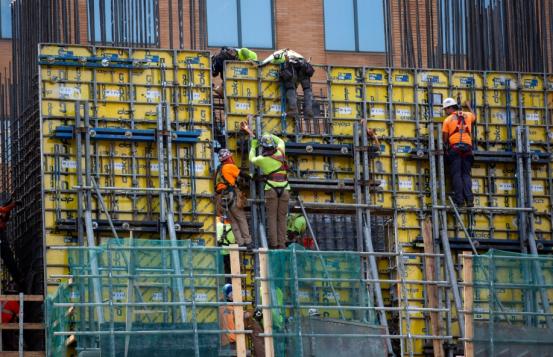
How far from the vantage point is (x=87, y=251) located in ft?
109

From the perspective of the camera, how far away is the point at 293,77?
4075 cm

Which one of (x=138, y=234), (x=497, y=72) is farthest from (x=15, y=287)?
(x=497, y=72)

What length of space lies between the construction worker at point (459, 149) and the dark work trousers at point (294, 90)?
10.5 feet

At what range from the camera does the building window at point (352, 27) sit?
2271 inches

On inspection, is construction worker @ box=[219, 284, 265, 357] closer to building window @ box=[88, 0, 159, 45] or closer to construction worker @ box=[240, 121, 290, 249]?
construction worker @ box=[240, 121, 290, 249]

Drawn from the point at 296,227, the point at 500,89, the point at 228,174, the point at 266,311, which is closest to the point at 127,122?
the point at 228,174

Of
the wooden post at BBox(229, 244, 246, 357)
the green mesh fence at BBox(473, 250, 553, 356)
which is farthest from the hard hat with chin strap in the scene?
the green mesh fence at BBox(473, 250, 553, 356)

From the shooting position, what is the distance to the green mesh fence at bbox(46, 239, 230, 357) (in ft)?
106

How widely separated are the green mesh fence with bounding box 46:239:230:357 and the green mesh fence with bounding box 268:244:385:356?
1.10 meters

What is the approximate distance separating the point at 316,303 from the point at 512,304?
369 cm

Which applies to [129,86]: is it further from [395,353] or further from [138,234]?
[395,353]

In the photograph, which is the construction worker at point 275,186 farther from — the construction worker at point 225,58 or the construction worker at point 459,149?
the construction worker at point 459,149

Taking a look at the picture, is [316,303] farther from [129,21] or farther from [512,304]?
[129,21]

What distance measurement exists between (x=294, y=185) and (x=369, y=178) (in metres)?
1.94
